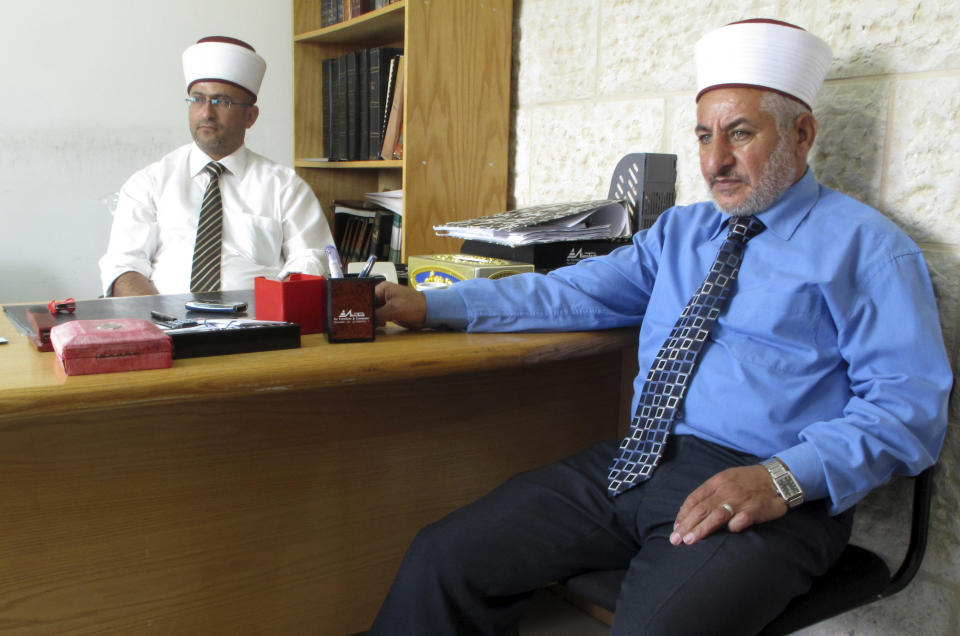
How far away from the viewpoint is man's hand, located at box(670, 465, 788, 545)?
3.66ft

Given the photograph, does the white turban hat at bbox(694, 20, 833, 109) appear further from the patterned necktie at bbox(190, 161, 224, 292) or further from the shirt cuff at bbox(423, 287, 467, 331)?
the patterned necktie at bbox(190, 161, 224, 292)

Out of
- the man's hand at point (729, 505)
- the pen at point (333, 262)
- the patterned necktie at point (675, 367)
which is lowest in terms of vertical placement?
the man's hand at point (729, 505)

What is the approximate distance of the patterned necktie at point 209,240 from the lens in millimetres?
2461

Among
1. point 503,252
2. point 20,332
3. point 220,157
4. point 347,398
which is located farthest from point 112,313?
point 220,157

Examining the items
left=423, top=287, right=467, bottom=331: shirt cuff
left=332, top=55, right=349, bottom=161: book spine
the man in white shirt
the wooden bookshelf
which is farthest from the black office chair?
left=332, top=55, right=349, bottom=161: book spine

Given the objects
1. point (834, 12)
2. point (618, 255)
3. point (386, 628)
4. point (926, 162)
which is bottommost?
point (386, 628)

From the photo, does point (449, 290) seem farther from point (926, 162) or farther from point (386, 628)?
point (926, 162)

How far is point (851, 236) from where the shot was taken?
128cm

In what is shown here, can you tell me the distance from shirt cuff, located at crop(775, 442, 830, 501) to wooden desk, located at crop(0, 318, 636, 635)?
0.44m

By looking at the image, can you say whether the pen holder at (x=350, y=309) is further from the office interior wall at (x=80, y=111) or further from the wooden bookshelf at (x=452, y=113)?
the office interior wall at (x=80, y=111)

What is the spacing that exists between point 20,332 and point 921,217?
159 centimetres

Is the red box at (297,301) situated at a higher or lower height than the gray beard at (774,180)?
lower

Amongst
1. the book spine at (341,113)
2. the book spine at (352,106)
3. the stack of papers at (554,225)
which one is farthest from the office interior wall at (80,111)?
the stack of papers at (554,225)

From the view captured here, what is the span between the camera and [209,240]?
2.51m
